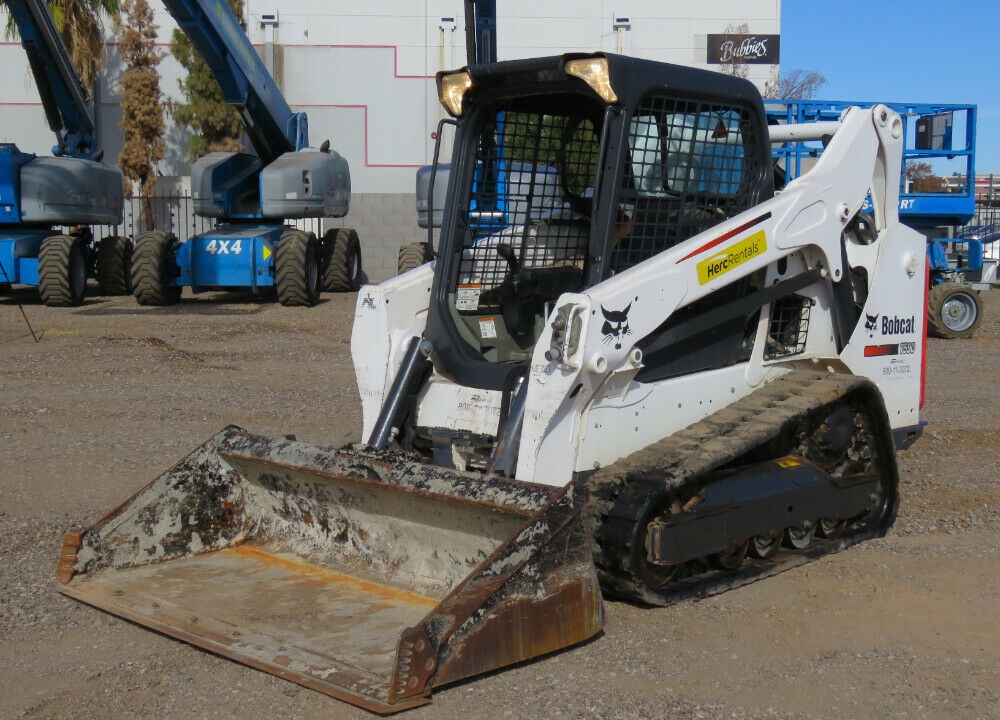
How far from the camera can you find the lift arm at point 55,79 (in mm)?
16734

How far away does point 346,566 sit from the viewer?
4.94 meters

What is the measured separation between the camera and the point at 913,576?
514 cm

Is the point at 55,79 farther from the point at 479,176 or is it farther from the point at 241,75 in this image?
the point at 479,176

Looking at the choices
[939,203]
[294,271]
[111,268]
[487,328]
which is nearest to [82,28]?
[111,268]

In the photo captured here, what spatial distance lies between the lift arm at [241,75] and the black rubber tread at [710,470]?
40.5 feet

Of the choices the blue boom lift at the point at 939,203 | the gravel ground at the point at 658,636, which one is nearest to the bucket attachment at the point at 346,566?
the gravel ground at the point at 658,636

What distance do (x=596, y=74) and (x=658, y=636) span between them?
7.15 feet

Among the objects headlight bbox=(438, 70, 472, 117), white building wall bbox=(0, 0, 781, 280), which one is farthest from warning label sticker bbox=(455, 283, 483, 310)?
white building wall bbox=(0, 0, 781, 280)

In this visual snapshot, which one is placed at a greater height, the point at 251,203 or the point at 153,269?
the point at 251,203

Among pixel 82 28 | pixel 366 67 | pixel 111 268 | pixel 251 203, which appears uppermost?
pixel 82 28

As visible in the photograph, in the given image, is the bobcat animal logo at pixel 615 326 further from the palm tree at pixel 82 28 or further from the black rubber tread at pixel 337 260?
the palm tree at pixel 82 28

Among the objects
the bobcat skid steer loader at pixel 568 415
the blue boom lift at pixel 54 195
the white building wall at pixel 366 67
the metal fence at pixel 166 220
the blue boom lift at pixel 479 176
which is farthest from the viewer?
the white building wall at pixel 366 67

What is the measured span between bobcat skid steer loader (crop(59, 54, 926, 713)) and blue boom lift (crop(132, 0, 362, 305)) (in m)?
11.3

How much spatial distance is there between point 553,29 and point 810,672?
1146 inches
